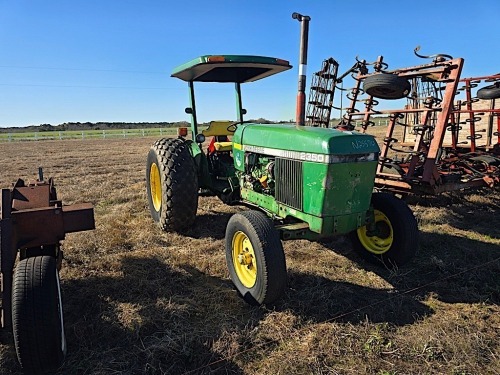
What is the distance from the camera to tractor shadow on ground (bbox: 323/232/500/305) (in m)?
3.16

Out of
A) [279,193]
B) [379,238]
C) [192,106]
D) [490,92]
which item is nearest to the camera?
[279,193]

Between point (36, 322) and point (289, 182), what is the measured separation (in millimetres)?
2169

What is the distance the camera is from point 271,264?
9.17ft

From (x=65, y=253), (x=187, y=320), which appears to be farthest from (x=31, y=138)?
(x=187, y=320)

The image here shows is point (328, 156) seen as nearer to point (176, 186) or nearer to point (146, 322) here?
point (146, 322)

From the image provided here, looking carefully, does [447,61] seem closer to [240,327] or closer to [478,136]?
[478,136]

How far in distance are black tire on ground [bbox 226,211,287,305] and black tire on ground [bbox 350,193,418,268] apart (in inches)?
50.7

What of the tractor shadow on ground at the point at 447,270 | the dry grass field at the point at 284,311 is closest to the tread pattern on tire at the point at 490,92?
the dry grass field at the point at 284,311

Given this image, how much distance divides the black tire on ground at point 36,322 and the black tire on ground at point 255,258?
1.35 metres

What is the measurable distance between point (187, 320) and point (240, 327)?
40cm

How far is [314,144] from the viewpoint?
3.05 metres

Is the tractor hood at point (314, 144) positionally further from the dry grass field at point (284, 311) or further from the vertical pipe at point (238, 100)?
the vertical pipe at point (238, 100)

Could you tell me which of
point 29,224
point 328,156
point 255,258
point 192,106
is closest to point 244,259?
point 255,258

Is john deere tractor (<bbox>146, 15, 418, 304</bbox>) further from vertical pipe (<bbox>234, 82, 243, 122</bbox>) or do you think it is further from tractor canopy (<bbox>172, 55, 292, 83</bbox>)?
vertical pipe (<bbox>234, 82, 243, 122</bbox>)
